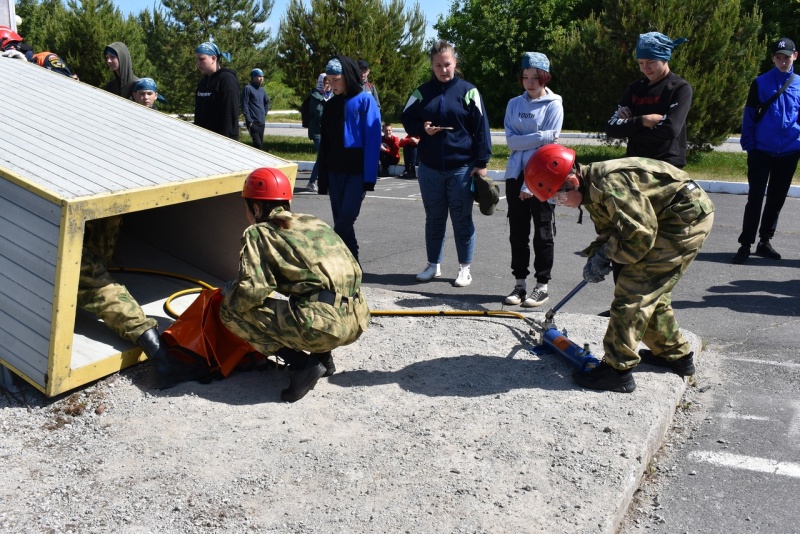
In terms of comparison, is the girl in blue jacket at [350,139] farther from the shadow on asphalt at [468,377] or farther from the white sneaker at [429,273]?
the shadow on asphalt at [468,377]

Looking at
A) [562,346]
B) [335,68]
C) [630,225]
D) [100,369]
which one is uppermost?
[335,68]

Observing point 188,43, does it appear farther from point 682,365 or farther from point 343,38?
point 682,365

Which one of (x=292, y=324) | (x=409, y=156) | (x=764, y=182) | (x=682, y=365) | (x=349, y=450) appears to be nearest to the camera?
(x=349, y=450)

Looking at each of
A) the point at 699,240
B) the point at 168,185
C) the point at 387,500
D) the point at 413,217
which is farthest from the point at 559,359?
the point at 413,217

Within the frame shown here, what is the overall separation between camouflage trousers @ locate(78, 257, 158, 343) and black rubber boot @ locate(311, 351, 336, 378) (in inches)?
40.3

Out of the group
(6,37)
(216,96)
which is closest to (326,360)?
(216,96)

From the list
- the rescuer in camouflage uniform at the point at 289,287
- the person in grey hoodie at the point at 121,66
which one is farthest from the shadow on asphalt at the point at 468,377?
the person in grey hoodie at the point at 121,66

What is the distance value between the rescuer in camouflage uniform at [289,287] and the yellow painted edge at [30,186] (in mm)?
955

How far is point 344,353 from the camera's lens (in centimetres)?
508

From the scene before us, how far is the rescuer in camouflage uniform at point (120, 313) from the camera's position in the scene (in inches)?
180

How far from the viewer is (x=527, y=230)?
6.20 m

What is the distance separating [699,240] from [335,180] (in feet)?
10.6

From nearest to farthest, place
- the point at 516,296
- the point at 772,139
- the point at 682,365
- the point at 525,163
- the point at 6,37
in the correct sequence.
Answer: the point at 682,365 → the point at 525,163 → the point at 516,296 → the point at 772,139 → the point at 6,37

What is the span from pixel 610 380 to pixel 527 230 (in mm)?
2018
